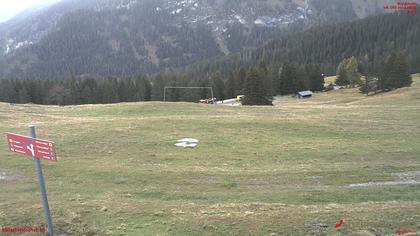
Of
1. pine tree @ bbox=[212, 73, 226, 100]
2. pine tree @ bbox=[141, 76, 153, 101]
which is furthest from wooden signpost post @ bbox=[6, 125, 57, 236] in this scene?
pine tree @ bbox=[212, 73, 226, 100]

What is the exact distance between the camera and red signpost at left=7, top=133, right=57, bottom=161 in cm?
1284

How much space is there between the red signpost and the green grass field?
4.34 meters

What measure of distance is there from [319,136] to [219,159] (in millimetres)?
13033

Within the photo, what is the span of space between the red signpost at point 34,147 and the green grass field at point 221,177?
171 inches

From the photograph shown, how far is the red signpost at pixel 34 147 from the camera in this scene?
1284 centimetres

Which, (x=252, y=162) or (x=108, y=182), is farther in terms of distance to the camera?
(x=252, y=162)

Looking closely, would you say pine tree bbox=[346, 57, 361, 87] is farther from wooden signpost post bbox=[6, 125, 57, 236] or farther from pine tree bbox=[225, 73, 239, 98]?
wooden signpost post bbox=[6, 125, 57, 236]

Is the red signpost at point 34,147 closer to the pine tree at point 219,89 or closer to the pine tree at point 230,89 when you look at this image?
the pine tree at point 230,89

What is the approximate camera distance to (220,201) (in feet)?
64.6

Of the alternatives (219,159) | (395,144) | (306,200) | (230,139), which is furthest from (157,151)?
(395,144)

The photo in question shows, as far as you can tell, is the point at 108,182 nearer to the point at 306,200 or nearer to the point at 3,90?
the point at 306,200

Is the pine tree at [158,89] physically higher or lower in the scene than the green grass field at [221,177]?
higher

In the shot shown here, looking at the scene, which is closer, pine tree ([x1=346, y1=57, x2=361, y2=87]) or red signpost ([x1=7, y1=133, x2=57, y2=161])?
red signpost ([x1=7, y1=133, x2=57, y2=161])

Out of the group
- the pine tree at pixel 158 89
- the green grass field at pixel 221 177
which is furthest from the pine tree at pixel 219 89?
the green grass field at pixel 221 177
